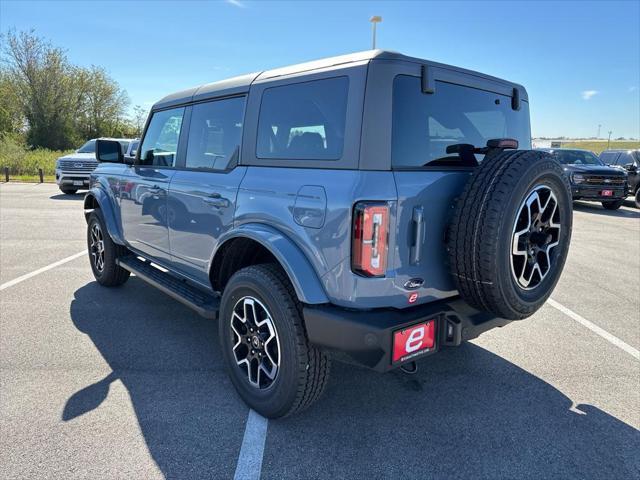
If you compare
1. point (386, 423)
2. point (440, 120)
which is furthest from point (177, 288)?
point (440, 120)

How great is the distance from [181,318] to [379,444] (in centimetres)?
252

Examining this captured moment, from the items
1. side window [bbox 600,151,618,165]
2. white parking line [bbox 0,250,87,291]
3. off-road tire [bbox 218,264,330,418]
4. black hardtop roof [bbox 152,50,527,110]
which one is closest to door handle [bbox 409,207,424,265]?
off-road tire [bbox 218,264,330,418]

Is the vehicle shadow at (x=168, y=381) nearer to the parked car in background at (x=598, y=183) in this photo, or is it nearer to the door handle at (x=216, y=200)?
the door handle at (x=216, y=200)

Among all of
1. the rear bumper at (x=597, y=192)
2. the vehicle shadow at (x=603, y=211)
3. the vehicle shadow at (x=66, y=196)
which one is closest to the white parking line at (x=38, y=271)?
the vehicle shadow at (x=66, y=196)

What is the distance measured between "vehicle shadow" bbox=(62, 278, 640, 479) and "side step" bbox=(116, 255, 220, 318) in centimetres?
46

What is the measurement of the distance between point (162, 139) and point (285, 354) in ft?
8.36

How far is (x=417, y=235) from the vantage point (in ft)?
7.53

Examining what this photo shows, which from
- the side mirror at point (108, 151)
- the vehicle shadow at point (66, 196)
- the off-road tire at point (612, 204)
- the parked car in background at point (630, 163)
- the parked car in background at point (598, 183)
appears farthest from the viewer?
the parked car in background at point (630, 163)

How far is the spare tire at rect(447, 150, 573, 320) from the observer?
225 centimetres

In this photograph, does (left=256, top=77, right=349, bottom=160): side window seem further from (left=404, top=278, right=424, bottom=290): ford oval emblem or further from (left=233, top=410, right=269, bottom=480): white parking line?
(left=233, top=410, right=269, bottom=480): white parking line

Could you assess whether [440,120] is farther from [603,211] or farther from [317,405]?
[603,211]

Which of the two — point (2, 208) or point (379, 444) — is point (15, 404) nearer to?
point (379, 444)

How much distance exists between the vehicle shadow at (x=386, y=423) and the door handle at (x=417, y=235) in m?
1.07

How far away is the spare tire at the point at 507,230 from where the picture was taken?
2.25 metres
